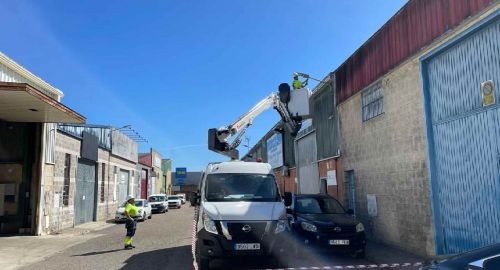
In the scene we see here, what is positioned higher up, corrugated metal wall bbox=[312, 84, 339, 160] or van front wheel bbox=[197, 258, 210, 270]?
corrugated metal wall bbox=[312, 84, 339, 160]

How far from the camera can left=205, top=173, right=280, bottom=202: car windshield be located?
34.5 feet

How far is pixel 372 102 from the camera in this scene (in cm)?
1480

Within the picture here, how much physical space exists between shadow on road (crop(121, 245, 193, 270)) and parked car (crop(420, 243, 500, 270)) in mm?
7402

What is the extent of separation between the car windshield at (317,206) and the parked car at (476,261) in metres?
8.66

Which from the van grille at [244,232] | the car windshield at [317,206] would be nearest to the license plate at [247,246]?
the van grille at [244,232]

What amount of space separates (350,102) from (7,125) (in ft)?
51.2

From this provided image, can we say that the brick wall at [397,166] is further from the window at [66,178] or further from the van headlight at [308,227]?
the window at [66,178]

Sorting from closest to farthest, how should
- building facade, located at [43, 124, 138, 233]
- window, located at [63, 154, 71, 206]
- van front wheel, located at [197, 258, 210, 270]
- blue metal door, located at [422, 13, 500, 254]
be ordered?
blue metal door, located at [422, 13, 500, 254]
van front wheel, located at [197, 258, 210, 270]
building facade, located at [43, 124, 138, 233]
window, located at [63, 154, 71, 206]

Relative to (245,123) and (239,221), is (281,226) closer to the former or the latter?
(239,221)

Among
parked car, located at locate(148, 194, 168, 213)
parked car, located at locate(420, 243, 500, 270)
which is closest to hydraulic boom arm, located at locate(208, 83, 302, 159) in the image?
parked car, located at locate(420, 243, 500, 270)

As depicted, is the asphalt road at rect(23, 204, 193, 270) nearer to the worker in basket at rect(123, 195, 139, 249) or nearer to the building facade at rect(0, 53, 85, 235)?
the worker in basket at rect(123, 195, 139, 249)

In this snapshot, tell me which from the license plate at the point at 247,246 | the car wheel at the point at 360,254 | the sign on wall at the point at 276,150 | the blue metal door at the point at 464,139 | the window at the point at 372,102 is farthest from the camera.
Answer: the sign on wall at the point at 276,150

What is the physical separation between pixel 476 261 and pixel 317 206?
9.39 meters

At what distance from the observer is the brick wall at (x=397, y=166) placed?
1145cm
